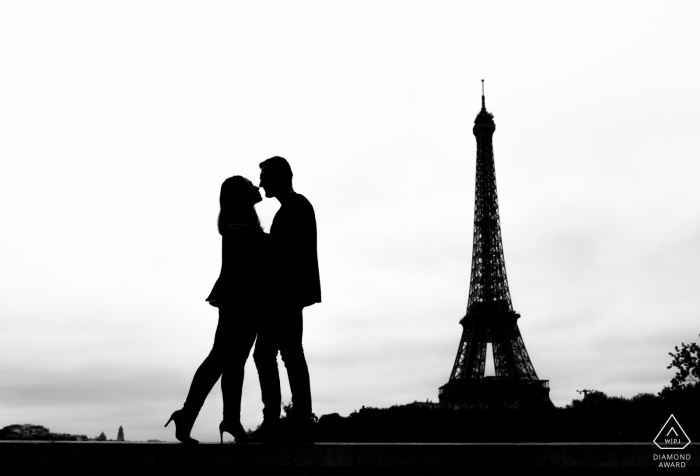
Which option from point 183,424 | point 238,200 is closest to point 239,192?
point 238,200

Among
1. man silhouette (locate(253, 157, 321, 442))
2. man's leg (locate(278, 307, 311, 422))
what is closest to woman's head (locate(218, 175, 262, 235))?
man silhouette (locate(253, 157, 321, 442))

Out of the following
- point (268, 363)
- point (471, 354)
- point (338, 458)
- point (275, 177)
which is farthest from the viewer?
point (471, 354)

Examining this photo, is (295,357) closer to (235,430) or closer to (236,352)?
(236,352)

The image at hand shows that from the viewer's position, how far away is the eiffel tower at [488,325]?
67062mm

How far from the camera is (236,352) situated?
7363 mm

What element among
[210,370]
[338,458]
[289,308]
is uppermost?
[289,308]

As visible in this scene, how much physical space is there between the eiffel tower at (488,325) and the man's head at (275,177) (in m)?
61.7

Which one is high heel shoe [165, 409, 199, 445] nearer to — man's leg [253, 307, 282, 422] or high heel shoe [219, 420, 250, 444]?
high heel shoe [219, 420, 250, 444]

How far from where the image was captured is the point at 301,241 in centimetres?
754

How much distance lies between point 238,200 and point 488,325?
220 ft

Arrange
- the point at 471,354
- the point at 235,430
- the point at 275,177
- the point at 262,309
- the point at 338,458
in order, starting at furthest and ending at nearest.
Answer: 1. the point at 471,354
2. the point at 275,177
3. the point at 262,309
4. the point at 235,430
5. the point at 338,458

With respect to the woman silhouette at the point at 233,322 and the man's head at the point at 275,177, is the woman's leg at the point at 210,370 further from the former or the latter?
the man's head at the point at 275,177

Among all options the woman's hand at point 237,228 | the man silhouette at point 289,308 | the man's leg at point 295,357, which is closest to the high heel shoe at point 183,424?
the man silhouette at point 289,308

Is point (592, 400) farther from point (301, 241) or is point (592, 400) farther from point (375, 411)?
point (301, 241)
